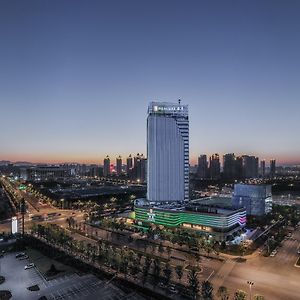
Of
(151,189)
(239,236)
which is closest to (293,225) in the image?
(239,236)

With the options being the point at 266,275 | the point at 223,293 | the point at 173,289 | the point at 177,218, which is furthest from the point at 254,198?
the point at 223,293

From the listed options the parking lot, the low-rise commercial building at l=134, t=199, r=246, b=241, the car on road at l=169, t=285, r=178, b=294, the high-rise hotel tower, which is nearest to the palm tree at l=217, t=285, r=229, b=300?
the car on road at l=169, t=285, r=178, b=294

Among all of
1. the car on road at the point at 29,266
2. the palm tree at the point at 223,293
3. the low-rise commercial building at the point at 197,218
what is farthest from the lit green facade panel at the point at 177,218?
the car on road at the point at 29,266

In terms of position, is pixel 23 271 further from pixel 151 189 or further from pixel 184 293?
pixel 151 189

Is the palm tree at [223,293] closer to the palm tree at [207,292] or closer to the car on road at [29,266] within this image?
the palm tree at [207,292]

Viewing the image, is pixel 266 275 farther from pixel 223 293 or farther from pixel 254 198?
pixel 254 198

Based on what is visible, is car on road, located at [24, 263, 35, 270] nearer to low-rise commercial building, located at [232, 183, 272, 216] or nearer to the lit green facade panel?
the lit green facade panel
